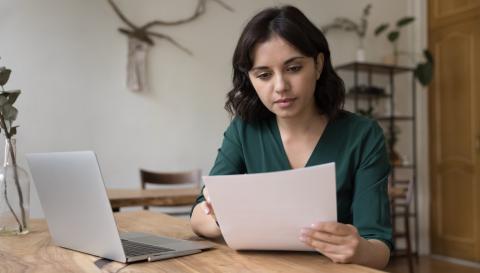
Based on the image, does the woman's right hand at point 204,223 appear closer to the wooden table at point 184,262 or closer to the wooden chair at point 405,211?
the wooden table at point 184,262

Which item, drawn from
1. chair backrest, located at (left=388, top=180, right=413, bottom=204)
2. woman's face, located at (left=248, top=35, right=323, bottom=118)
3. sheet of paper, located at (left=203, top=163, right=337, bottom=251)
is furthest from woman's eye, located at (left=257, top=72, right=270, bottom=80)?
chair backrest, located at (left=388, top=180, right=413, bottom=204)

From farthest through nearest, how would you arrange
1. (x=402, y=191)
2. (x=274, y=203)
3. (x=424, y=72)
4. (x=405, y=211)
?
(x=424, y=72) < (x=405, y=211) < (x=402, y=191) < (x=274, y=203)

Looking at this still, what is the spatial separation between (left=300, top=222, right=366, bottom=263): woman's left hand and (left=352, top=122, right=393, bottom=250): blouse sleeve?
0.16 m

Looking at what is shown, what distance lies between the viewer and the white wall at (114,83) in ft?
10.4

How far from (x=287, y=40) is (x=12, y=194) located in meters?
0.84

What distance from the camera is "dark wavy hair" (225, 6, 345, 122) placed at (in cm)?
114

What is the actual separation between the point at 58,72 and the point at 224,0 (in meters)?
1.43

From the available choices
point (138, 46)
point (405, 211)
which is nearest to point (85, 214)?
point (138, 46)

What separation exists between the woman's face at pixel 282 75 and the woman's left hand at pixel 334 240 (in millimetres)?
366

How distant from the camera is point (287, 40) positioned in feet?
3.69

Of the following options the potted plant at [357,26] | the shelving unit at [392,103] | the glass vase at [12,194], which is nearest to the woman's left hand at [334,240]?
the glass vase at [12,194]

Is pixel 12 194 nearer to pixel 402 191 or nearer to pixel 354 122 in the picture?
pixel 354 122

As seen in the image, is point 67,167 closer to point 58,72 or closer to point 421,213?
point 58,72

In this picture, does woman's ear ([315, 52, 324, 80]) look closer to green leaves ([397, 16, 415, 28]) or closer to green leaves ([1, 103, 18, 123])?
green leaves ([1, 103, 18, 123])
